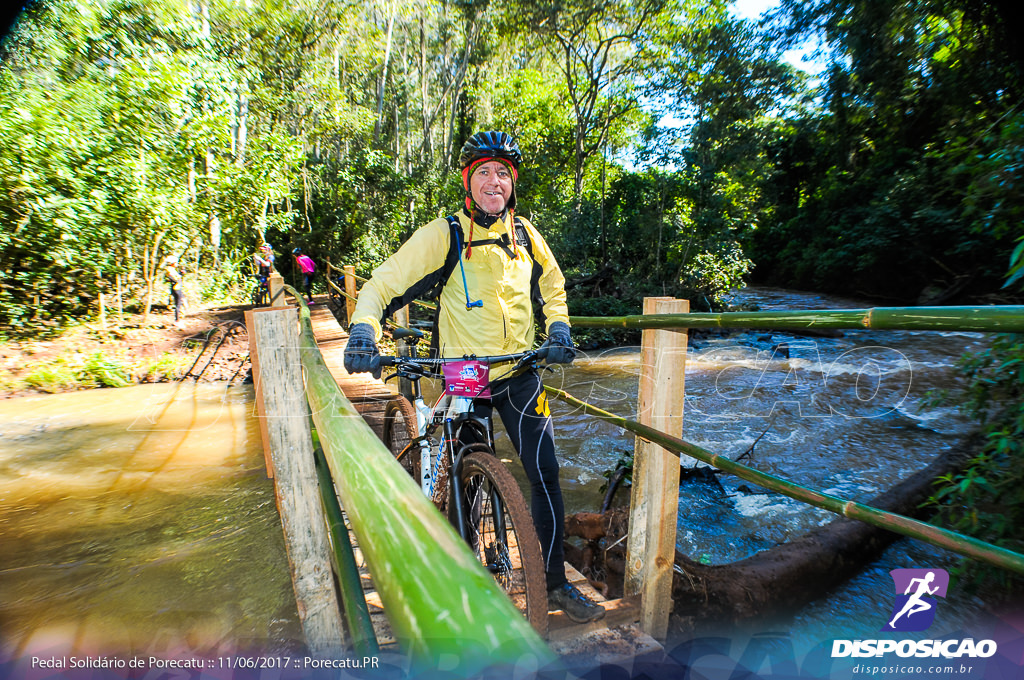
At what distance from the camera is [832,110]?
15.8 metres

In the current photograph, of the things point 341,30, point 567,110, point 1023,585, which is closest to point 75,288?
point 1023,585

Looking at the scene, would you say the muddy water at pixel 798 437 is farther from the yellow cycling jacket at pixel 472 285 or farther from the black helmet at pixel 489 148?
the black helmet at pixel 489 148

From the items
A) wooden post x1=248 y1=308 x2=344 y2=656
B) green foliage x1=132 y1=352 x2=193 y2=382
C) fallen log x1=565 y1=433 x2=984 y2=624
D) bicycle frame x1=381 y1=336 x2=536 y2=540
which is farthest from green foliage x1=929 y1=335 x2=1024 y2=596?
→ green foliage x1=132 y1=352 x2=193 y2=382

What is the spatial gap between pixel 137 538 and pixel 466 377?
3054 millimetres

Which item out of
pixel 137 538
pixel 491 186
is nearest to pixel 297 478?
pixel 491 186

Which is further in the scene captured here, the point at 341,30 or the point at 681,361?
the point at 341,30

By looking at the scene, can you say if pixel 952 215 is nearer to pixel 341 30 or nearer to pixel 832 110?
pixel 832 110

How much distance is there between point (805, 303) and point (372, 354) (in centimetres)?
1870

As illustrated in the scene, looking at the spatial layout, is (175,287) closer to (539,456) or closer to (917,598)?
(539,456)

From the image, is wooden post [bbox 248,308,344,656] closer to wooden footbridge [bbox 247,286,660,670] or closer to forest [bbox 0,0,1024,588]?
wooden footbridge [bbox 247,286,660,670]

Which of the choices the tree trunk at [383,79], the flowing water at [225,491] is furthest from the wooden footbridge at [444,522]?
the tree trunk at [383,79]

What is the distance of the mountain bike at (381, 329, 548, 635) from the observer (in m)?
1.79

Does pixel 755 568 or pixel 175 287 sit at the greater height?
pixel 175 287

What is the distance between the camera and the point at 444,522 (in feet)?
2.06
